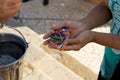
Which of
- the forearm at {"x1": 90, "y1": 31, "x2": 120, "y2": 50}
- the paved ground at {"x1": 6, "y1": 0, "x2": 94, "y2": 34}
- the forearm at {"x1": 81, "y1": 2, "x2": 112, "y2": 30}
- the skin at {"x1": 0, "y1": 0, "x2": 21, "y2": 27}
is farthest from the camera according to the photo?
the paved ground at {"x1": 6, "y1": 0, "x2": 94, "y2": 34}

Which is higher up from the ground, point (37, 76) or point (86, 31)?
point (86, 31)

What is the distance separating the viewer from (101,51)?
10.2 feet

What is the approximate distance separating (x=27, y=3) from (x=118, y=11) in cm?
263

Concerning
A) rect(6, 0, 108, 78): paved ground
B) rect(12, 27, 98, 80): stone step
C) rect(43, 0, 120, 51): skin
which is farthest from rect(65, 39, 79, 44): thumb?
rect(6, 0, 108, 78): paved ground

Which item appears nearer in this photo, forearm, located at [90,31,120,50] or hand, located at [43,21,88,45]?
forearm, located at [90,31,120,50]

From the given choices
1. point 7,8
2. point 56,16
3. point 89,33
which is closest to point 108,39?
point 89,33

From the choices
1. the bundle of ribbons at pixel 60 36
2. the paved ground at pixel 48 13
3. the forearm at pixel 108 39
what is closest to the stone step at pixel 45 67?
the bundle of ribbons at pixel 60 36

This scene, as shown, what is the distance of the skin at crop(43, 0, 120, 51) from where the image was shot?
1.40m

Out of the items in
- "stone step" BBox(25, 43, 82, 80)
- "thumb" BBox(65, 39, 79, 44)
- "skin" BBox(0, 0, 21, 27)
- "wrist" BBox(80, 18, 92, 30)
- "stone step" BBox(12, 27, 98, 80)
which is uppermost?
"skin" BBox(0, 0, 21, 27)

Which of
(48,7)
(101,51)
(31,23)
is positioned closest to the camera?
(101,51)

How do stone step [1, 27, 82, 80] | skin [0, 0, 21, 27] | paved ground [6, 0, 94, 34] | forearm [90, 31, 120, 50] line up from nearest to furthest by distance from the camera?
skin [0, 0, 21, 27] → forearm [90, 31, 120, 50] → stone step [1, 27, 82, 80] → paved ground [6, 0, 94, 34]

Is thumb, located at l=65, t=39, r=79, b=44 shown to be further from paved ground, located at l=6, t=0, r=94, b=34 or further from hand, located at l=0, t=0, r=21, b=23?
paved ground, located at l=6, t=0, r=94, b=34

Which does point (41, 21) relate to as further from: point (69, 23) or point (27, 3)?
point (69, 23)

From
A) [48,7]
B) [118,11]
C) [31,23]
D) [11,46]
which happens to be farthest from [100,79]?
[48,7]
